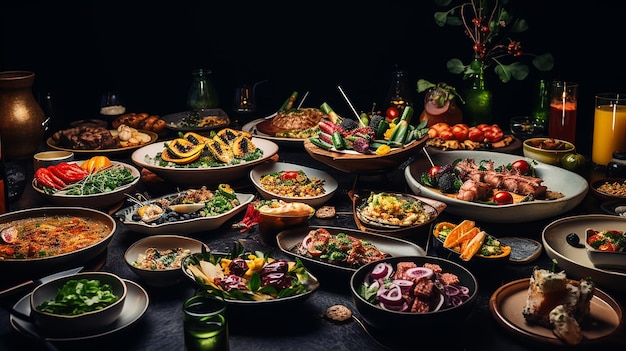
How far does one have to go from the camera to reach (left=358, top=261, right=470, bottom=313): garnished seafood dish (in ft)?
7.98

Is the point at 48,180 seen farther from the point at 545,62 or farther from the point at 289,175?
the point at 545,62

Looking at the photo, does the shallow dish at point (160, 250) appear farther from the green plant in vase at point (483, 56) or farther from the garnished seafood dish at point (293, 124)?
the green plant in vase at point (483, 56)

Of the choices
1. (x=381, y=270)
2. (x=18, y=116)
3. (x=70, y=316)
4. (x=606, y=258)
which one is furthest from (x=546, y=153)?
(x=18, y=116)

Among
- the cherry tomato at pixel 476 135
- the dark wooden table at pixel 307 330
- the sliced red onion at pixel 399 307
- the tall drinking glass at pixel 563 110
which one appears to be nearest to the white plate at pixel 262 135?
the cherry tomato at pixel 476 135

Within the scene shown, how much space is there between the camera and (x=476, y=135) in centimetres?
465

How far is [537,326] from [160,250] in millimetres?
1530

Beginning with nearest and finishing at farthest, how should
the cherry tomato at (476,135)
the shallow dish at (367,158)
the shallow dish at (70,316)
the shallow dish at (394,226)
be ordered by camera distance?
the shallow dish at (70,316) → the shallow dish at (394,226) → the shallow dish at (367,158) → the cherry tomato at (476,135)

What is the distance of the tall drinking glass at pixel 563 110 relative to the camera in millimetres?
4656

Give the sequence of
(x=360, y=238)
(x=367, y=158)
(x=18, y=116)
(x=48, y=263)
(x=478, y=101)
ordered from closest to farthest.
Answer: (x=48, y=263) → (x=360, y=238) → (x=367, y=158) → (x=18, y=116) → (x=478, y=101)

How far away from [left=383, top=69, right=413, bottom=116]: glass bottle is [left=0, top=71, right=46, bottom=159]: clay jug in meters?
2.34

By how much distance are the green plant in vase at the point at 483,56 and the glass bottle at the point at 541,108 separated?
0.47ft

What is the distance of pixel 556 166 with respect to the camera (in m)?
3.99

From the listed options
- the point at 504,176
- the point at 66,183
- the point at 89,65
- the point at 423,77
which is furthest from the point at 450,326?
the point at 89,65

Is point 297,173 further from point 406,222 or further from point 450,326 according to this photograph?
point 450,326
